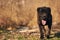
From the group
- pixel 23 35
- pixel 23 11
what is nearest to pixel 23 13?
pixel 23 11

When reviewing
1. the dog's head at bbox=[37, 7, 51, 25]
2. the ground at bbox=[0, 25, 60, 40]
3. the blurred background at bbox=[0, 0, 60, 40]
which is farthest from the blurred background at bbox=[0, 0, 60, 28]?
the dog's head at bbox=[37, 7, 51, 25]

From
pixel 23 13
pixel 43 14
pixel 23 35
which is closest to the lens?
pixel 43 14

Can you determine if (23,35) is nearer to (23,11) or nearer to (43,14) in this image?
(43,14)

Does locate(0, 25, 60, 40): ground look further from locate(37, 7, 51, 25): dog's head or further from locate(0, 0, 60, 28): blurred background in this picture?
locate(0, 0, 60, 28): blurred background

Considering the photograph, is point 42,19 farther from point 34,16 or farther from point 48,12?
point 34,16

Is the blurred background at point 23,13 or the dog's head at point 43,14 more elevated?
the dog's head at point 43,14

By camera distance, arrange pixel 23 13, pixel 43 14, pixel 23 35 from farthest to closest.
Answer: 1. pixel 23 13
2. pixel 23 35
3. pixel 43 14

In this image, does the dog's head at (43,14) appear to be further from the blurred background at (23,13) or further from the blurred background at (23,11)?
the blurred background at (23,11)

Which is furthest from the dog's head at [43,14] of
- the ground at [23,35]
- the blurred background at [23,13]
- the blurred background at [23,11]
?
the blurred background at [23,11]

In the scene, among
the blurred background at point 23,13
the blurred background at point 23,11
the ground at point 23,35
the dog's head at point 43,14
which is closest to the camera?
the dog's head at point 43,14

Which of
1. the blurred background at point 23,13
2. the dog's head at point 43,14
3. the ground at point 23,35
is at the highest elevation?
the dog's head at point 43,14

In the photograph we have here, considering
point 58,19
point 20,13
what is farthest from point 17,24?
point 58,19

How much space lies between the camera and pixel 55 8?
51.2ft

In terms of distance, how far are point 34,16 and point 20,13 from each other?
796 mm
